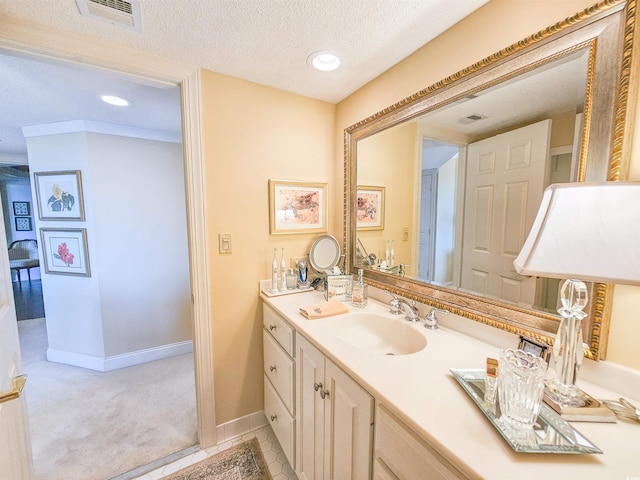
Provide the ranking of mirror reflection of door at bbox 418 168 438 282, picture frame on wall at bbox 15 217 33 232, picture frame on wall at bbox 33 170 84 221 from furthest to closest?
1. picture frame on wall at bbox 15 217 33 232
2. picture frame on wall at bbox 33 170 84 221
3. mirror reflection of door at bbox 418 168 438 282

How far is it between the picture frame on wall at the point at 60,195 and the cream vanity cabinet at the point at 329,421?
2.47m

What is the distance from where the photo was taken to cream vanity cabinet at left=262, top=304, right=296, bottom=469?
4.39 feet

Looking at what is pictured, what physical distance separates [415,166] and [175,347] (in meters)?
2.88

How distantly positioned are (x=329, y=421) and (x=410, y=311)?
613mm

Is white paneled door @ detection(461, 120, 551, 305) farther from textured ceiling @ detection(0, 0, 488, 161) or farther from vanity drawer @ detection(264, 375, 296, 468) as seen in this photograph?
vanity drawer @ detection(264, 375, 296, 468)

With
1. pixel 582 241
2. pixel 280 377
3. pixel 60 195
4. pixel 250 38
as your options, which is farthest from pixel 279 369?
pixel 60 195

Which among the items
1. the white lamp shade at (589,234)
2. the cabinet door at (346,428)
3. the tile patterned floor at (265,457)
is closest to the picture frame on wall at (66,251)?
the tile patterned floor at (265,457)

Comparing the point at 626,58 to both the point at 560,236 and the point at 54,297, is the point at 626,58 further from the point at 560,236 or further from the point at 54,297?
the point at 54,297

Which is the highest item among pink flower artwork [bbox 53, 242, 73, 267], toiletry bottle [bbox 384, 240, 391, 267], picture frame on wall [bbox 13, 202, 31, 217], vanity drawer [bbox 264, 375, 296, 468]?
picture frame on wall [bbox 13, 202, 31, 217]

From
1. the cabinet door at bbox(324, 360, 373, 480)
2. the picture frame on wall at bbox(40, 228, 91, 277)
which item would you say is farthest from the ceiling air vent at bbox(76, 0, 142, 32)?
the picture frame on wall at bbox(40, 228, 91, 277)

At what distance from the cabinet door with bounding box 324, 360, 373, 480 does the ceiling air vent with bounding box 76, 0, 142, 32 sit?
164cm

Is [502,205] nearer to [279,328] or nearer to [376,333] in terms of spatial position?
[376,333]

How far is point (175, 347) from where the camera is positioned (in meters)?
2.70

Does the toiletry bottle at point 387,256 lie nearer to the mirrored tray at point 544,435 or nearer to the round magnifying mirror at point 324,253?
the round magnifying mirror at point 324,253
